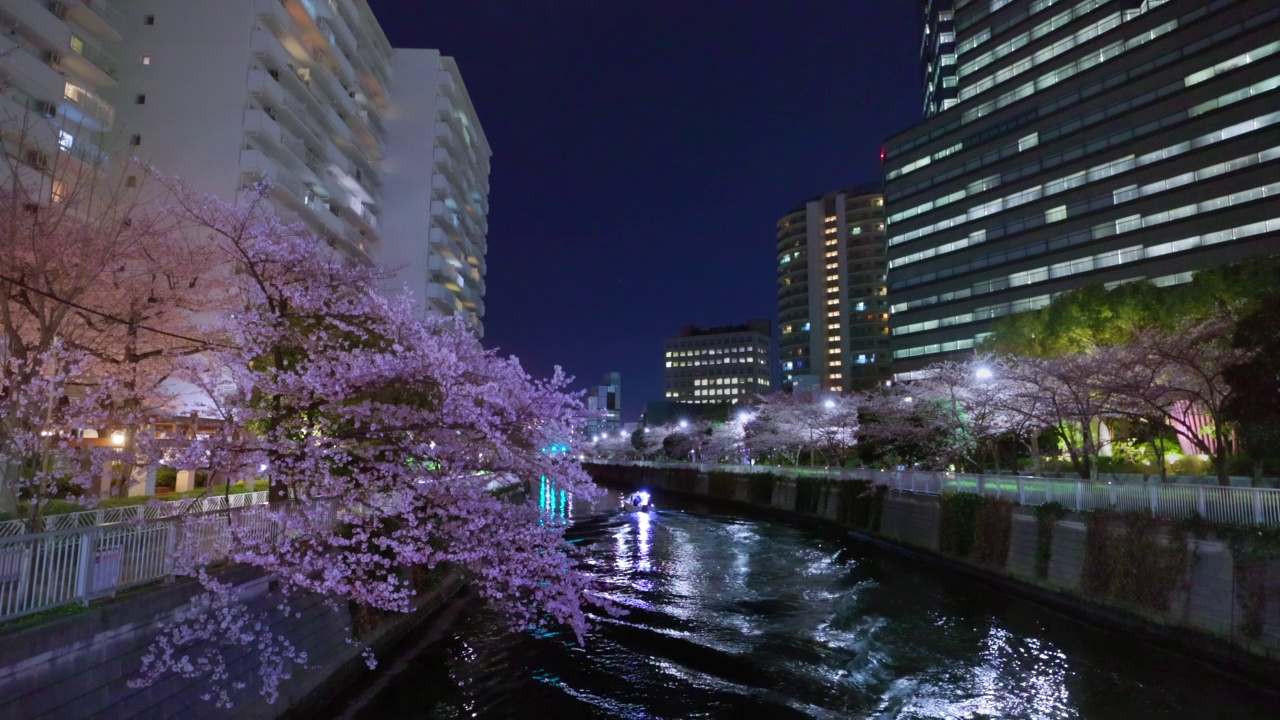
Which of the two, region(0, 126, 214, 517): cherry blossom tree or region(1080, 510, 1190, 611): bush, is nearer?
region(0, 126, 214, 517): cherry blossom tree

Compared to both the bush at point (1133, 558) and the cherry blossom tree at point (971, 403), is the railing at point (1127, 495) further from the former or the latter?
the cherry blossom tree at point (971, 403)

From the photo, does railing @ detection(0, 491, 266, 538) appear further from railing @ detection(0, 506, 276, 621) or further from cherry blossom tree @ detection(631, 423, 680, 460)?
cherry blossom tree @ detection(631, 423, 680, 460)

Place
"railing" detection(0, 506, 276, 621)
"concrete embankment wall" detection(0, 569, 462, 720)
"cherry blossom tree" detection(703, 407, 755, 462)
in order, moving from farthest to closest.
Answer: "cherry blossom tree" detection(703, 407, 755, 462) → "railing" detection(0, 506, 276, 621) → "concrete embankment wall" detection(0, 569, 462, 720)

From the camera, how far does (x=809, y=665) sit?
50.8ft

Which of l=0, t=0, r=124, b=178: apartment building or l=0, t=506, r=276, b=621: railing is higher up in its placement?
l=0, t=0, r=124, b=178: apartment building

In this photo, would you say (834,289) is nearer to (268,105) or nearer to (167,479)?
(268,105)

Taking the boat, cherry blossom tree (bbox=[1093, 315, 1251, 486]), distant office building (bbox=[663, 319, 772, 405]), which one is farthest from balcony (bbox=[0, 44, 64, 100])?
distant office building (bbox=[663, 319, 772, 405])

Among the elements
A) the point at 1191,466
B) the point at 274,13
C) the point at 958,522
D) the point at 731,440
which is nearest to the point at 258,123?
the point at 274,13

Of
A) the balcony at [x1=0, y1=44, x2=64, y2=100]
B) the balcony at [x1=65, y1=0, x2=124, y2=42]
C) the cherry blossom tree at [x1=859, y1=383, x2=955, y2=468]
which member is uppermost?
the balcony at [x1=65, y1=0, x2=124, y2=42]

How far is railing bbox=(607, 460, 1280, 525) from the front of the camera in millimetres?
14406

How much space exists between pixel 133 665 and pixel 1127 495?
20.4 meters

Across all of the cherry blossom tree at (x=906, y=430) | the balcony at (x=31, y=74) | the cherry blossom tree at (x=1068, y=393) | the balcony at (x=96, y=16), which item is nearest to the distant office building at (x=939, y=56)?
the cherry blossom tree at (x=906, y=430)

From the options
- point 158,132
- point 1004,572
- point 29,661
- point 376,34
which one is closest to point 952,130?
point 376,34

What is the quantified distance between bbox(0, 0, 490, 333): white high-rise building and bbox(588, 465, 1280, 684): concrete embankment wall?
22.3m
